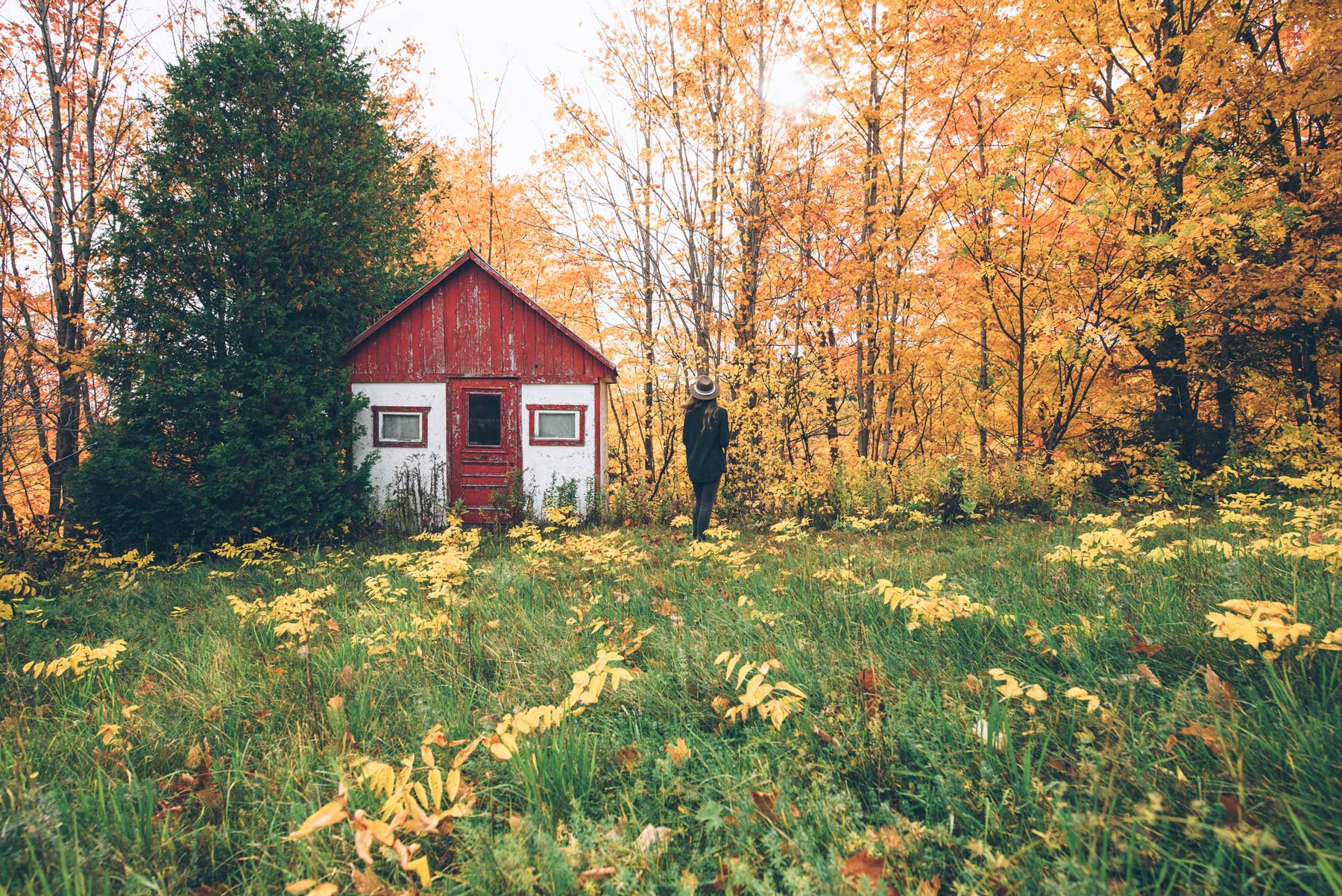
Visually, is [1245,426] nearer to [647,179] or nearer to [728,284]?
[728,284]

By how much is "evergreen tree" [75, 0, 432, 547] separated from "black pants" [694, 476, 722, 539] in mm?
6586

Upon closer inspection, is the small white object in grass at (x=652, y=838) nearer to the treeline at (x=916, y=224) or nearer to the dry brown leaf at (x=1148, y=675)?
the dry brown leaf at (x=1148, y=675)

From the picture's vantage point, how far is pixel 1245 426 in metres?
9.59

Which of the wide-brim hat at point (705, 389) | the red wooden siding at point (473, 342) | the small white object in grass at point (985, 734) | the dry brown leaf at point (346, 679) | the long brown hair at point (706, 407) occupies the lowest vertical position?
the dry brown leaf at point (346, 679)

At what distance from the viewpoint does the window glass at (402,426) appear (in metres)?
11.5

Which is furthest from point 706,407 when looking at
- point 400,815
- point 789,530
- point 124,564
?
point 124,564

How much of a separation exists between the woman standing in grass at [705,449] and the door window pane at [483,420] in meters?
5.52

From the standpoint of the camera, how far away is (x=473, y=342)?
11578 mm

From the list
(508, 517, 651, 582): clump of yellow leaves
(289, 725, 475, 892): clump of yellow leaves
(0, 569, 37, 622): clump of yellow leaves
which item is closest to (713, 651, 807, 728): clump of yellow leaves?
(289, 725, 475, 892): clump of yellow leaves

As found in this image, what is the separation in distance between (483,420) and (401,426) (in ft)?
5.44

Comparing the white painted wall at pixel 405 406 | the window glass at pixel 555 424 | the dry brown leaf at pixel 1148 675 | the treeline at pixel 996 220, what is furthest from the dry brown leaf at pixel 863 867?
the white painted wall at pixel 405 406

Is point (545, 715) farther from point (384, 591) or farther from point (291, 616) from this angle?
point (384, 591)

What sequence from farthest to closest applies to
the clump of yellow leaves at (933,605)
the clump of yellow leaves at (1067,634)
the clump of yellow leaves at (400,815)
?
the clump of yellow leaves at (933,605), the clump of yellow leaves at (1067,634), the clump of yellow leaves at (400,815)

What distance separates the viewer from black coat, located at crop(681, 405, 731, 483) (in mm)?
7527
